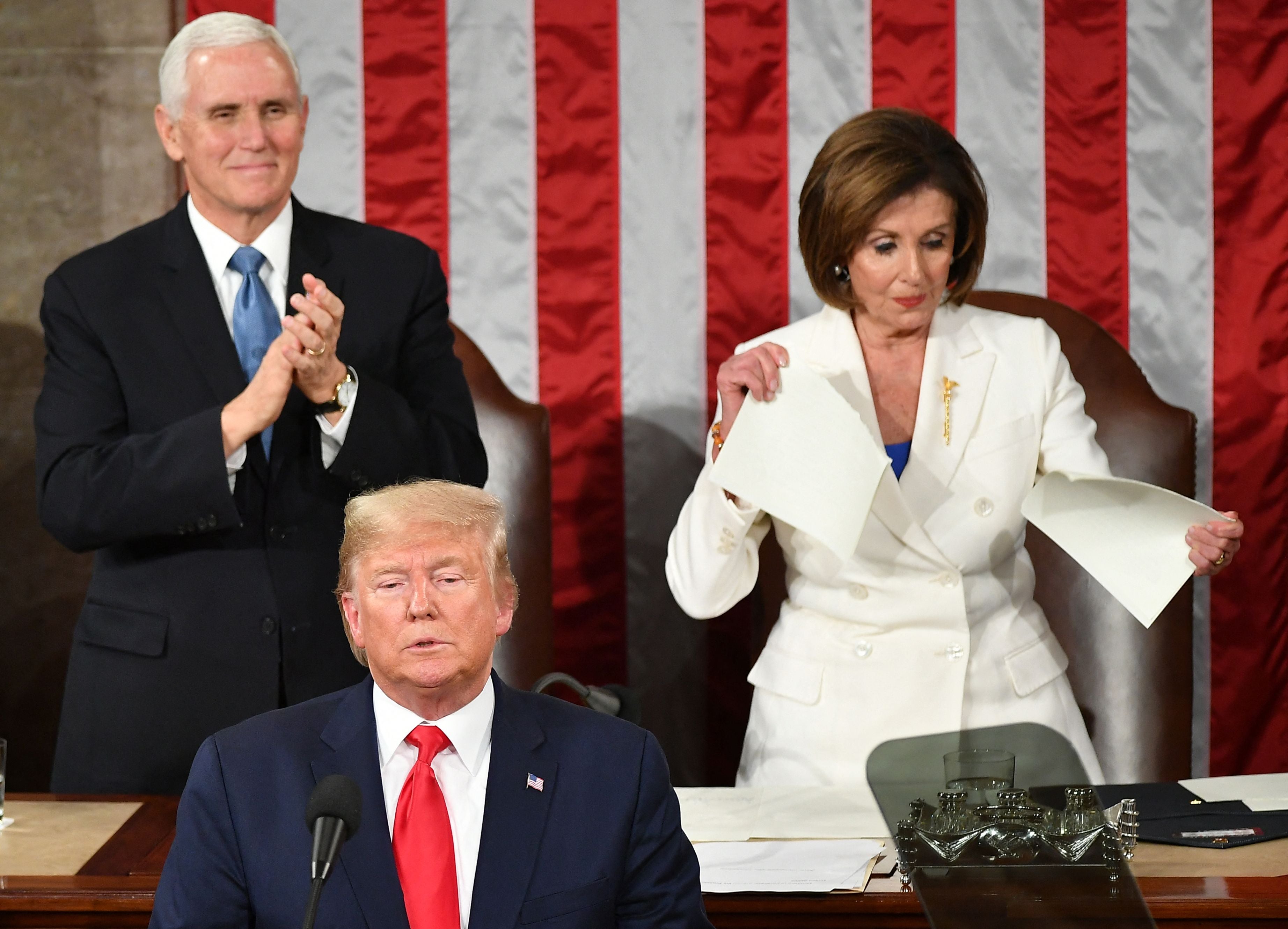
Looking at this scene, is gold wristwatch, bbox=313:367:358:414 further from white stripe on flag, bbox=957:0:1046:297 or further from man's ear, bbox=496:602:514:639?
white stripe on flag, bbox=957:0:1046:297

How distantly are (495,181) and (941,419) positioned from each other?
1528mm

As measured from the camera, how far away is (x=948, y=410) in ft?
9.12

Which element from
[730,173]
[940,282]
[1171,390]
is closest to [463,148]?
[730,173]

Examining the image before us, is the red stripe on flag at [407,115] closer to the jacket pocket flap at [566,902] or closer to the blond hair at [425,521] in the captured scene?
the blond hair at [425,521]

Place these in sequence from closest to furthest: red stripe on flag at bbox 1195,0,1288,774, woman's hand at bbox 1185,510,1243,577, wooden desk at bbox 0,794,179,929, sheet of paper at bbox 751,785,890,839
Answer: wooden desk at bbox 0,794,179,929, sheet of paper at bbox 751,785,890,839, woman's hand at bbox 1185,510,1243,577, red stripe on flag at bbox 1195,0,1288,774

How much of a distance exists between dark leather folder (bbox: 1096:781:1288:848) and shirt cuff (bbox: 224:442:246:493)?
1.41m

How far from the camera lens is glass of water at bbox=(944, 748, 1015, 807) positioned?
2.16 metres

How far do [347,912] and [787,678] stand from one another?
1158mm

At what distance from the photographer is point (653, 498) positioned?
154 inches

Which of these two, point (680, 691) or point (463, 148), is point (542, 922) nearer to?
point (680, 691)

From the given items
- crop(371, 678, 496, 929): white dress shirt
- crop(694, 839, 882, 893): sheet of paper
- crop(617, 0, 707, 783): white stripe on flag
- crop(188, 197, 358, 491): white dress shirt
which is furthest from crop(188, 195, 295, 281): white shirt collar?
crop(617, 0, 707, 783): white stripe on flag

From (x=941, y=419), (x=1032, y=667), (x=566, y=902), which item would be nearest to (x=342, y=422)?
(x=566, y=902)

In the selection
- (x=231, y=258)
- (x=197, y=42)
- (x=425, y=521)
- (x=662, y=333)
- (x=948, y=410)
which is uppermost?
(x=197, y=42)

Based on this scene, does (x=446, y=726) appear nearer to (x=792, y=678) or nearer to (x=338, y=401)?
(x=338, y=401)
